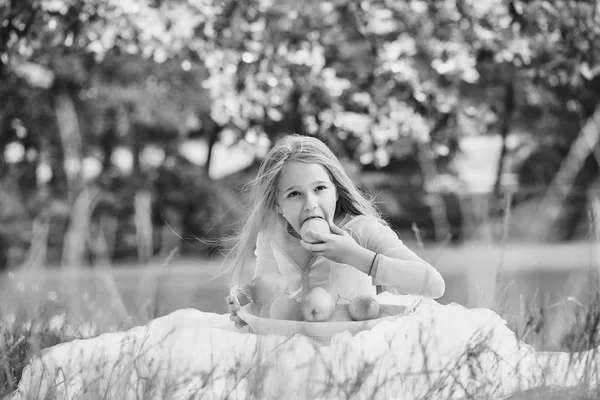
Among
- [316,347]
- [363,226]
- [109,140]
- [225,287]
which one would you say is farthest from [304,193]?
[109,140]

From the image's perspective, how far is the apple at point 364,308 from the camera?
2.06 m

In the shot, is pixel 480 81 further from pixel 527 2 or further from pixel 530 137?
pixel 530 137

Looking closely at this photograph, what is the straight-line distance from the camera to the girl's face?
221 centimetres

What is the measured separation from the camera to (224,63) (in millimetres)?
3520

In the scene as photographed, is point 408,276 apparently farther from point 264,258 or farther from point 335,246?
point 264,258

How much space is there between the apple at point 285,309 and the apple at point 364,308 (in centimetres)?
14

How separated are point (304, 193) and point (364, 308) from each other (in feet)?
1.18

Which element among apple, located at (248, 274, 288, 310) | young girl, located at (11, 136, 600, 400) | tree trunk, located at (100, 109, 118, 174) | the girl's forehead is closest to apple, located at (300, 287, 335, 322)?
young girl, located at (11, 136, 600, 400)

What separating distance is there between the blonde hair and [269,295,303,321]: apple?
1.23 ft

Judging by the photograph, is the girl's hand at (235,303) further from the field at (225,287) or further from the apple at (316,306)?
the apple at (316,306)

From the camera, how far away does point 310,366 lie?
66.4 inches

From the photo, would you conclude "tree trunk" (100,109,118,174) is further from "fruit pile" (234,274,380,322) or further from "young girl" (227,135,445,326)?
"fruit pile" (234,274,380,322)

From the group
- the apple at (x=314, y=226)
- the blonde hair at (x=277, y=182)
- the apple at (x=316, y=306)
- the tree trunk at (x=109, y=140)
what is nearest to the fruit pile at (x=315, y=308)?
the apple at (x=316, y=306)

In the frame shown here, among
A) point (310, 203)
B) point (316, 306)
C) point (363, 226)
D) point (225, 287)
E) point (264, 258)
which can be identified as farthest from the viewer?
point (225, 287)
